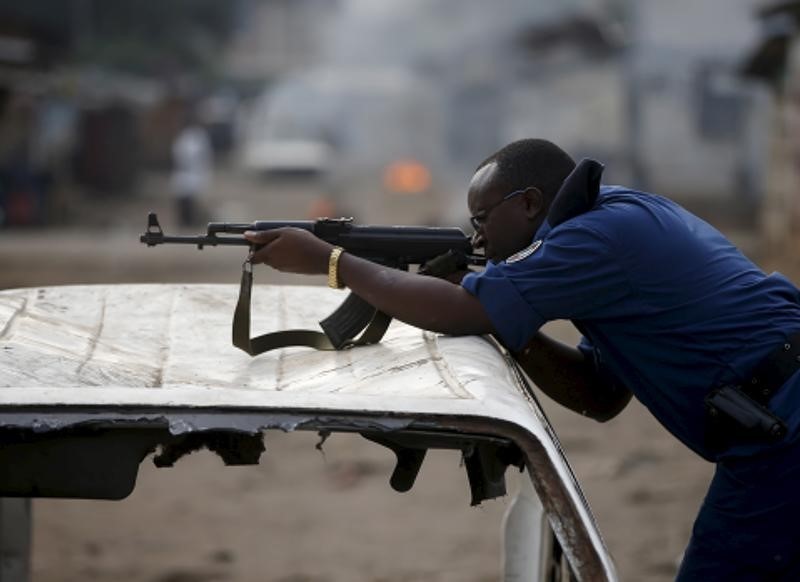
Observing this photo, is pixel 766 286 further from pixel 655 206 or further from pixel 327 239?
pixel 327 239

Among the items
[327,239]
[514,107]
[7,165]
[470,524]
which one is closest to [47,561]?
[470,524]

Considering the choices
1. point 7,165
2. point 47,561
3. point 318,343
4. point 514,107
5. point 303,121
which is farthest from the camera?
point 303,121

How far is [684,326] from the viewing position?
9.26 feet

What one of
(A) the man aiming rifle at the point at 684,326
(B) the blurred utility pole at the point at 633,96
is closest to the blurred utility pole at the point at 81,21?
(B) the blurred utility pole at the point at 633,96

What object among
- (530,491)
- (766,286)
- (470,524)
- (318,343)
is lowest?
(470,524)

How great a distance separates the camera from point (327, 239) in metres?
3.31

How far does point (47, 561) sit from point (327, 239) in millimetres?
3324

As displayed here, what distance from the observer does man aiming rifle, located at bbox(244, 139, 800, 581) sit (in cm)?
281

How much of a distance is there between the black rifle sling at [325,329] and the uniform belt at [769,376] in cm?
82

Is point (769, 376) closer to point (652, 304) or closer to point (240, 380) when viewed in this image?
point (652, 304)

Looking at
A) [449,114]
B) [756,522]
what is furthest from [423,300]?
[449,114]

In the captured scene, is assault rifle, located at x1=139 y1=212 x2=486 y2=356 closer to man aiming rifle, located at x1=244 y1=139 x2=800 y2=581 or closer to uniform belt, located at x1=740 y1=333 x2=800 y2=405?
man aiming rifle, located at x1=244 y1=139 x2=800 y2=581

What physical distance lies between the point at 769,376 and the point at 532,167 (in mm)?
709

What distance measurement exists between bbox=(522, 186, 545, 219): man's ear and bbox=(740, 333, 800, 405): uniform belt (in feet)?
2.03
